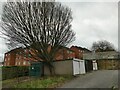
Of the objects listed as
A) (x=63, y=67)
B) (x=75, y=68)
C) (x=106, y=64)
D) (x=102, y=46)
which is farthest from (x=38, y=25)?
(x=102, y=46)

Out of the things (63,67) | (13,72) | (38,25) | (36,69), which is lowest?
(13,72)

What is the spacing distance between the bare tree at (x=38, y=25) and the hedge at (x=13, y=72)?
7090 millimetres

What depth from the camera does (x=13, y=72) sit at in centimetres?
3119

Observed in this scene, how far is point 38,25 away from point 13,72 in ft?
36.9

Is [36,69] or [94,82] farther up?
[36,69]

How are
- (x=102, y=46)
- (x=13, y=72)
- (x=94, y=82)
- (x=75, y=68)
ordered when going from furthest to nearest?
(x=102, y=46) < (x=13, y=72) < (x=75, y=68) < (x=94, y=82)

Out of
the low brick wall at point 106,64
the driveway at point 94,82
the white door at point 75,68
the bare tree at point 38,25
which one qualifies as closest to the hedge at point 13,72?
the bare tree at point 38,25

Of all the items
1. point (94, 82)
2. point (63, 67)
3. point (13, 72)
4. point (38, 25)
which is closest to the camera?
point (94, 82)

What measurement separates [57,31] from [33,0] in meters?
5.14

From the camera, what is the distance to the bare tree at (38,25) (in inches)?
925

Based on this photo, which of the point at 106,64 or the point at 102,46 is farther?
the point at 102,46

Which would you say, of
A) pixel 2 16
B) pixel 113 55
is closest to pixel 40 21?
Answer: pixel 2 16

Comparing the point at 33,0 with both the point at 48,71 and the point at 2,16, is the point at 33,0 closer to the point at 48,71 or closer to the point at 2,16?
the point at 2,16

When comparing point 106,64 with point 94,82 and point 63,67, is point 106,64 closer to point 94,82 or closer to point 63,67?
point 63,67
